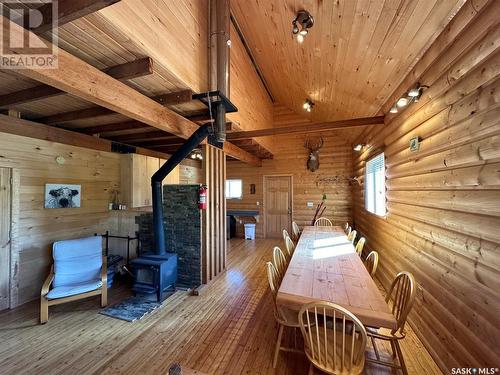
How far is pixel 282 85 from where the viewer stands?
541 cm

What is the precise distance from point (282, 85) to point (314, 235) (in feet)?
12.5

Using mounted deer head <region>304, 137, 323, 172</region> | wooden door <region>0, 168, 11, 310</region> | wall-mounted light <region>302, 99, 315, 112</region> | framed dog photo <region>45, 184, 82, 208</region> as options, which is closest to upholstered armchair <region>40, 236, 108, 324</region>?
wooden door <region>0, 168, 11, 310</region>

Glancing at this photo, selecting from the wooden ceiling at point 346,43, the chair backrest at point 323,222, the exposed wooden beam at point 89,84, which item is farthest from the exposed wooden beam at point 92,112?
the chair backrest at point 323,222

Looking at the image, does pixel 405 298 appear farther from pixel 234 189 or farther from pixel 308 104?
pixel 234 189

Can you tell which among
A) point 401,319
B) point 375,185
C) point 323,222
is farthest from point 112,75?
point 323,222

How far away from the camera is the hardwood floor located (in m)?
1.90

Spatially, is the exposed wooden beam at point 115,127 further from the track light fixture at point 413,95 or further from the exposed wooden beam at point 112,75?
the track light fixture at point 413,95

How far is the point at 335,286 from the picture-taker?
190 centimetres

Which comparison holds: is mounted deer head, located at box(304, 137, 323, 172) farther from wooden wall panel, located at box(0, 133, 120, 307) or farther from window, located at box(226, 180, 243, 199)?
wooden wall panel, located at box(0, 133, 120, 307)

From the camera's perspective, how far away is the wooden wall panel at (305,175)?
21.1 ft

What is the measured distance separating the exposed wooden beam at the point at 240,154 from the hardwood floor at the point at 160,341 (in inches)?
118

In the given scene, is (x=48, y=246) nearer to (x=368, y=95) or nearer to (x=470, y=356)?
(x=470, y=356)

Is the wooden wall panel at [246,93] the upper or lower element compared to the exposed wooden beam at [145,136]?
upper

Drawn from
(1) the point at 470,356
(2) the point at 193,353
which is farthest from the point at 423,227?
(2) the point at 193,353
